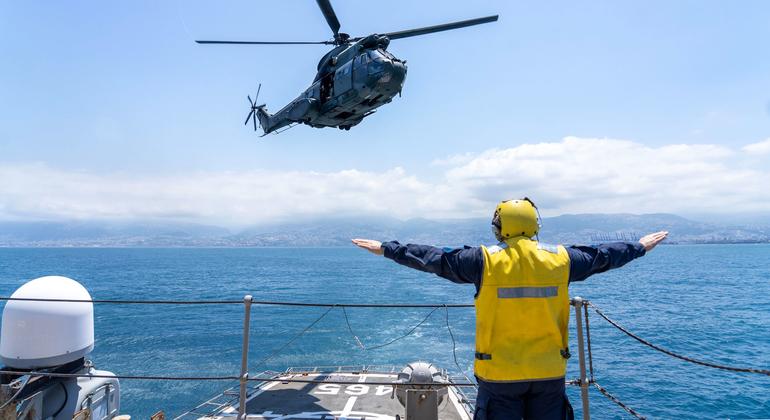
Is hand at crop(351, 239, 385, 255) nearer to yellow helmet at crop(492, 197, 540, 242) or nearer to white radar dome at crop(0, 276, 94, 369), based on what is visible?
yellow helmet at crop(492, 197, 540, 242)

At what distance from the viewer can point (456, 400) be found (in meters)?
12.2

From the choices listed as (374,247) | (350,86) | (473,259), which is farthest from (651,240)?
(350,86)

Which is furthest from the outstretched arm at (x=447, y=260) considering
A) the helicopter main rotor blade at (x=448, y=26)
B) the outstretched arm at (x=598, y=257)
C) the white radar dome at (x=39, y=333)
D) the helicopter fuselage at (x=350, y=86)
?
the helicopter main rotor blade at (x=448, y=26)

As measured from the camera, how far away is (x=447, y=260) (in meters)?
3.19

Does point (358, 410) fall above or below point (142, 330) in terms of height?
above

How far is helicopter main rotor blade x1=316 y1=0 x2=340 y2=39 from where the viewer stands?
1818cm

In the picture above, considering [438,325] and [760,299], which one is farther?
[760,299]

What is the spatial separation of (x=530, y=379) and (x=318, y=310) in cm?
4516

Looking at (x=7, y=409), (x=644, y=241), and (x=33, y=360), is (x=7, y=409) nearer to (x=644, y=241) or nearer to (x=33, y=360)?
(x=33, y=360)

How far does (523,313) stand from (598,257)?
2.71ft

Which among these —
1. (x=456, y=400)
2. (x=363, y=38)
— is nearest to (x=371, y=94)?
(x=363, y=38)

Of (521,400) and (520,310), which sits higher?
(520,310)

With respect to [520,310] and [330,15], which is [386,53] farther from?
[520,310]

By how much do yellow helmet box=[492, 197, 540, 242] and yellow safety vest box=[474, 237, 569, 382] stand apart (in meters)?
0.17
